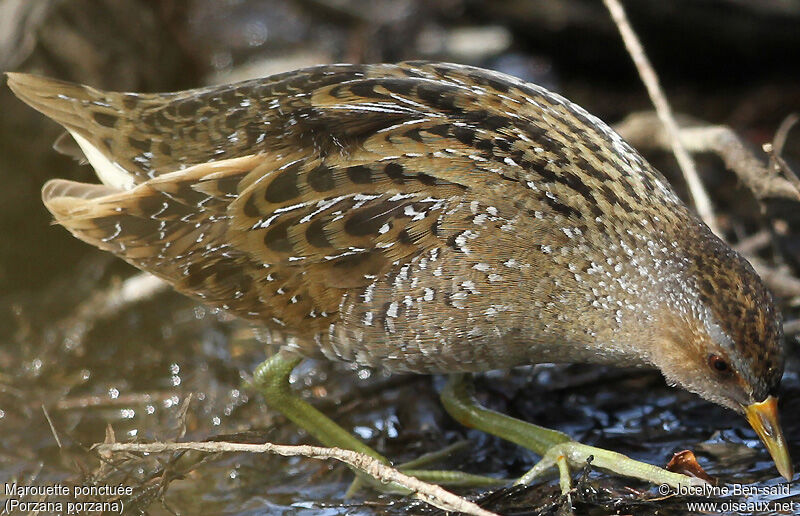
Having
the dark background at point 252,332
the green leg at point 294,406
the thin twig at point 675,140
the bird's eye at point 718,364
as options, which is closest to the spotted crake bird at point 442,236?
the bird's eye at point 718,364

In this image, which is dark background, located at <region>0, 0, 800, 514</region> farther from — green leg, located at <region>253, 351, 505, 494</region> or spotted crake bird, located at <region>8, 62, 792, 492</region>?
spotted crake bird, located at <region>8, 62, 792, 492</region>

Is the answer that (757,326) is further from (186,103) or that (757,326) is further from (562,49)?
(562,49)

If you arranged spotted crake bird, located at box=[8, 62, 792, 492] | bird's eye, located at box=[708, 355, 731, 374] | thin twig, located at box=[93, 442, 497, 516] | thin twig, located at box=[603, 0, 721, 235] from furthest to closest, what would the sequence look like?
thin twig, located at box=[603, 0, 721, 235] → spotted crake bird, located at box=[8, 62, 792, 492] → bird's eye, located at box=[708, 355, 731, 374] → thin twig, located at box=[93, 442, 497, 516]

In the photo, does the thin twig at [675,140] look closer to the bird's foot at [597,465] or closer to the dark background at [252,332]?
the dark background at [252,332]

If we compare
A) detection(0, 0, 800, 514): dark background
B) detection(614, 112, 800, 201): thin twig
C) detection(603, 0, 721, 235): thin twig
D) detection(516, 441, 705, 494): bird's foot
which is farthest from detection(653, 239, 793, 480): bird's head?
detection(603, 0, 721, 235): thin twig

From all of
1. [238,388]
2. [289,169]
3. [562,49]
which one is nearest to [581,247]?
[289,169]

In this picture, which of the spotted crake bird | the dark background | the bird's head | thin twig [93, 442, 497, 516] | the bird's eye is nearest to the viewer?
thin twig [93, 442, 497, 516]
